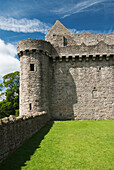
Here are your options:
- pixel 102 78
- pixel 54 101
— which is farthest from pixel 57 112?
pixel 102 78

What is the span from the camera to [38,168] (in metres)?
3.98

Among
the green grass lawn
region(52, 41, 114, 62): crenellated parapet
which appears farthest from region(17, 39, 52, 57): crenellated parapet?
the green grass lawn

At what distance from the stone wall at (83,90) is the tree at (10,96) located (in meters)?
14.6

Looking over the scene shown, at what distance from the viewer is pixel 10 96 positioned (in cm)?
2939

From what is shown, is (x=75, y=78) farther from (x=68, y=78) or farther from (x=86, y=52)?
(x=86, y=52)

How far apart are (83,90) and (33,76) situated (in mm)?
5180

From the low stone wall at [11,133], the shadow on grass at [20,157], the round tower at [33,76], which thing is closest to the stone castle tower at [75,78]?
the round tower at [33,76]

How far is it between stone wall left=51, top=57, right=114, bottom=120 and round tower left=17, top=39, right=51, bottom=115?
5.11 feet

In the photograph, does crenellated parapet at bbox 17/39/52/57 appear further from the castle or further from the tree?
the tree

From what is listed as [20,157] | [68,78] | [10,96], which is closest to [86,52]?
[68,78]

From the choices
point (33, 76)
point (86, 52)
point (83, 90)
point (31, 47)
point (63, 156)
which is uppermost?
point (31, 47)

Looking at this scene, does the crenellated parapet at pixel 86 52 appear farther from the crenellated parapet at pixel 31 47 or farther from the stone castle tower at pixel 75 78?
the crenellated parapet at pixel 31 47

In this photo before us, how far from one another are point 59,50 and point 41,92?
4.93 metres

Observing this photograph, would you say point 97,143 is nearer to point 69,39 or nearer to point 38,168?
point 38,168
